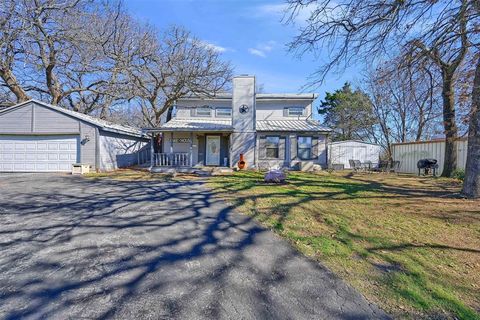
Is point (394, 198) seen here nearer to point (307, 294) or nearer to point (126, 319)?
point (307, 294)

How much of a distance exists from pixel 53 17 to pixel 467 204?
20432mm

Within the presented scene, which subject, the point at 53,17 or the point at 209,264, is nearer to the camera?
the point at 209,264

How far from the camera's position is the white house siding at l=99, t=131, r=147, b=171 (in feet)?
47.2

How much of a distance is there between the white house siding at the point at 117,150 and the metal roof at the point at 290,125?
930 centimetres

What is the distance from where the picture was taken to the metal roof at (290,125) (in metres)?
15.4

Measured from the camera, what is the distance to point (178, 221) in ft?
16.8

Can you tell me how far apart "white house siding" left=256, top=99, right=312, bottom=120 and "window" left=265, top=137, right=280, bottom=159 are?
2.66 meters

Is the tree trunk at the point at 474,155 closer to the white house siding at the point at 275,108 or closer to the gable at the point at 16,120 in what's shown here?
the white house siding at the point at 275,108

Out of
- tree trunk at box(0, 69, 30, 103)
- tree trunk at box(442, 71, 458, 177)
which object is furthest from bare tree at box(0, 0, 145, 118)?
tree trunk at box(442, 71, 458, 177)

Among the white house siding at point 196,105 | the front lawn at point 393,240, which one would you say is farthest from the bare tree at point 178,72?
the front lawn at point 393,240

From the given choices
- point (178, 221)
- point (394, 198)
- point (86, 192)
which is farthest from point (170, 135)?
point (394, 198)

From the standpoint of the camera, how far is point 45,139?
1364cm

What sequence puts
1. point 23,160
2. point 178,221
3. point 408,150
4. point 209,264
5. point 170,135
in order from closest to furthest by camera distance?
point 209,264 < point 178,221 < point 23,160 < point 170,135 < point 408,150

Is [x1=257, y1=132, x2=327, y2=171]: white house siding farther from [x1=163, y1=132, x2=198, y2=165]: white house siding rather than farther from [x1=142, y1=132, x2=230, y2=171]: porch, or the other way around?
[x1=163, y1=132, x2=198, y2=165]: white house siding
